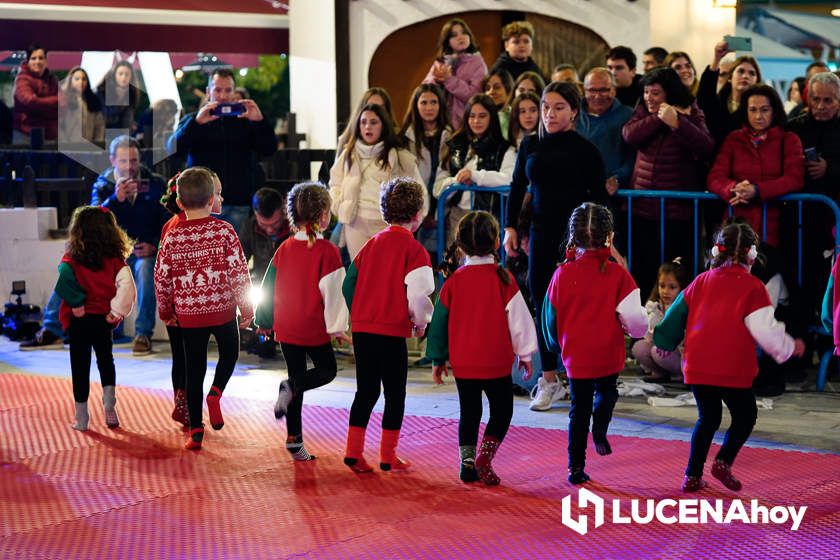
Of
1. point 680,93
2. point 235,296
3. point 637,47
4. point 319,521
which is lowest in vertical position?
point 319,521

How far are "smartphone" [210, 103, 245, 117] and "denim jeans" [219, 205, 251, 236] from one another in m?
0.73

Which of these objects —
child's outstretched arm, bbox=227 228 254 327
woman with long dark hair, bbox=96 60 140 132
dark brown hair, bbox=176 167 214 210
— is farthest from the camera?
woman with long dark hair, bbox=96 60 140 132

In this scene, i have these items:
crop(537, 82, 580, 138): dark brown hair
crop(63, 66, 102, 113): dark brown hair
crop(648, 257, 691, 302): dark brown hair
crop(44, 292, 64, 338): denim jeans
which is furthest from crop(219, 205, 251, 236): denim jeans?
crop(63, 66, 102, 113): dark brown hair

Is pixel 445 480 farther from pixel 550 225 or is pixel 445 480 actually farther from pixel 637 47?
pixel 637 47

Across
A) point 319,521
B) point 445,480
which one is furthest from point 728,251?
point 319,521

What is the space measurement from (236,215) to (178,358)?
9.74 ft

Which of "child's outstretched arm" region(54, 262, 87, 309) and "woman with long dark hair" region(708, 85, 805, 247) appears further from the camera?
"woman with long dark hair" region(708, 85, 805, 247)

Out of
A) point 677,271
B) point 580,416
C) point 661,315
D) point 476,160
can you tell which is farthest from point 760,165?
point 580,416

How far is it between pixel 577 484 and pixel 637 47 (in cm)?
905

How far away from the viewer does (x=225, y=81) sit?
10.2m

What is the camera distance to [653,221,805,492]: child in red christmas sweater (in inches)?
227

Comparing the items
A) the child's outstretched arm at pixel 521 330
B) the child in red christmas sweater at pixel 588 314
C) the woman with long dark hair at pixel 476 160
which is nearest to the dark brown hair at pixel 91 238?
the woman with long dark hair at pixel 476 160

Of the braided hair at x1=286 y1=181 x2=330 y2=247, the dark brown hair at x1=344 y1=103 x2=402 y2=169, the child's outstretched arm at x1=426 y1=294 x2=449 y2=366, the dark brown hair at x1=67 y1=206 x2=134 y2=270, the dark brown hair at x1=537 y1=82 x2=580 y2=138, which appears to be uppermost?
the dark brown hair at x1=537 y1=82 x2=580 y2=138

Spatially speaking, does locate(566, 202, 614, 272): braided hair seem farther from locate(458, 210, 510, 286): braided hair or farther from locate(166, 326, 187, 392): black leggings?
locate(166, 326, 187, 392): black leggings
